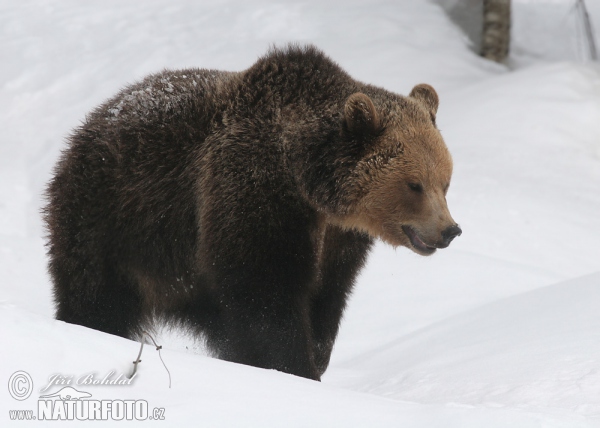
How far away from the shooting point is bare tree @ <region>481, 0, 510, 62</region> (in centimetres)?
1421

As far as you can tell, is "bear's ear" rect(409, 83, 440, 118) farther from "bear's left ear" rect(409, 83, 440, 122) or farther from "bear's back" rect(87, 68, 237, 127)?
"bear's back" rect(87, 68, 237, 127)

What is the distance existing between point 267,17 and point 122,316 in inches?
419

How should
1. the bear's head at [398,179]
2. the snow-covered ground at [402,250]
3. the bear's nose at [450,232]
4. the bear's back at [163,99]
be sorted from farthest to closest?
the bear's back at [163,99] → the bear's head at [398,179] → the bear's nose at [450,232] → the snow-covered ground at [402,250]

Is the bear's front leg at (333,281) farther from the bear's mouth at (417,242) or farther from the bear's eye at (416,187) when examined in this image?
the bear's eye at (416,187)

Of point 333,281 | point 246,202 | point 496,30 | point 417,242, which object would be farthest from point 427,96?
point 496,30

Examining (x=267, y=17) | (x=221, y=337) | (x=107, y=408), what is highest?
(x=107, y=408)

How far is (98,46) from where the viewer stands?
14328 mm

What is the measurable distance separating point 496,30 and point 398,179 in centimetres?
1056

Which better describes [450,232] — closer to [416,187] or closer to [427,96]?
[416,187]

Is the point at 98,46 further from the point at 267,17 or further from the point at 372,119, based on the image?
the point at 372,119

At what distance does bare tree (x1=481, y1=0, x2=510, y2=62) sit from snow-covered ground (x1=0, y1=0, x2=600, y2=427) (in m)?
0.32

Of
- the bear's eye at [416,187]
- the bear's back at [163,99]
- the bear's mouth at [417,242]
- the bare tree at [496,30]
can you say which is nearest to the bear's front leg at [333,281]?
the bear's mouth at [417,242]

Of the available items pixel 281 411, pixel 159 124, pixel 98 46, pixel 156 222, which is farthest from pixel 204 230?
pixel 98 46

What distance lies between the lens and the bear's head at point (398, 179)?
454 centimetres
